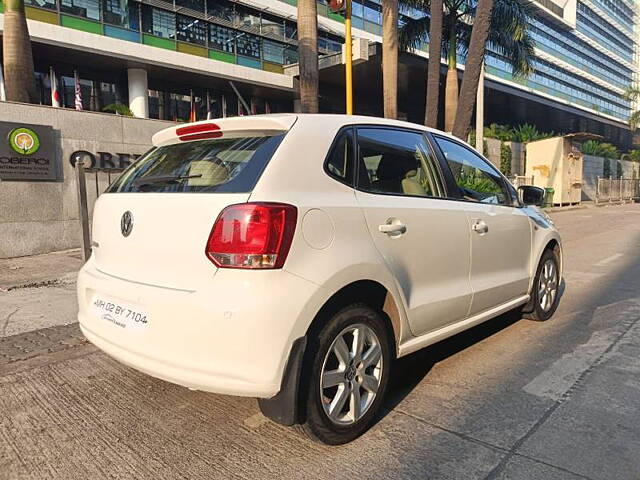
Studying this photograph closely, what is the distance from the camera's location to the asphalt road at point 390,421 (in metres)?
2.42

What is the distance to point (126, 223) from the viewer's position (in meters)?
2.72

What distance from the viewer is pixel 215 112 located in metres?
23.5

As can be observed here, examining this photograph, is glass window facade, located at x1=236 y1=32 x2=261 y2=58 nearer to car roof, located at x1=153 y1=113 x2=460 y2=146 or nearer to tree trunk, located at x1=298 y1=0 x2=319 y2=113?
tree trunk, located at x1=298 y1=0 x2=319 y2=113

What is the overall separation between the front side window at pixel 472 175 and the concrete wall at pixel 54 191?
316 inches

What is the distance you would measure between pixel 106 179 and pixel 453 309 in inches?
345

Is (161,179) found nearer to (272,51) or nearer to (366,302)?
(366,302)

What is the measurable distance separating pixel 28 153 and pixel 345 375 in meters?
8.54

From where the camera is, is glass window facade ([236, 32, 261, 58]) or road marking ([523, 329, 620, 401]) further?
glass window facade ([236, 32, 261, 58])

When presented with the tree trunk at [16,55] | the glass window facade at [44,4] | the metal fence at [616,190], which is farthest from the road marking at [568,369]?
the metal fence at [616,190]

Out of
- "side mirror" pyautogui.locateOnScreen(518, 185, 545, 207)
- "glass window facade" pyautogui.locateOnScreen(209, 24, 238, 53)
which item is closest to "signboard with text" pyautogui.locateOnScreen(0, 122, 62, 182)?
"side mirror" pyautogui.locateOnScreen(518, 185, 545, 207)

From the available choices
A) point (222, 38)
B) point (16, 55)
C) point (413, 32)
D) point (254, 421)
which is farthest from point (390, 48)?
point (254, 421)

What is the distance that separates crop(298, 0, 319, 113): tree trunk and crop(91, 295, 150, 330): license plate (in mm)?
10146

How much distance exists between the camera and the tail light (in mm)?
2230

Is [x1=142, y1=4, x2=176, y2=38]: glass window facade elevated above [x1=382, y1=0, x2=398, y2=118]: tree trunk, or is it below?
above
